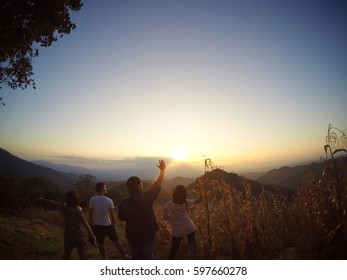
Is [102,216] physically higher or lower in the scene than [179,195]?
lower

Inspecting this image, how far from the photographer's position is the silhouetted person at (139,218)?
480 centimetres

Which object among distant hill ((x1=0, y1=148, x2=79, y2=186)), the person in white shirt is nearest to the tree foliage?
the person in white shirt

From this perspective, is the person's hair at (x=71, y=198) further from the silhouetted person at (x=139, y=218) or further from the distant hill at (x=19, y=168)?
the distant hill at (x=19, y=168)

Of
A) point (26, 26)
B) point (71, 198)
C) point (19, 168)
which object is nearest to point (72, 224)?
point (71, 198)

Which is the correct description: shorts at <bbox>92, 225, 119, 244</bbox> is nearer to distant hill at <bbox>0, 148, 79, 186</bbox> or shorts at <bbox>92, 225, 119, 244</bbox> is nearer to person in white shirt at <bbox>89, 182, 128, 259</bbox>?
person in white shirt at <bbox>89, 182, 128, 259</bbox>

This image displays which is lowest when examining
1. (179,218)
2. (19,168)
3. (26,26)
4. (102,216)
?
(19,168)

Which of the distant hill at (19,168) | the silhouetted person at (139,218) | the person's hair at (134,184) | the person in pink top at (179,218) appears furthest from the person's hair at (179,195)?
the distant hill at (19,168)

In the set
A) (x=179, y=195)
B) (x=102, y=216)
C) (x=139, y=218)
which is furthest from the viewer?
(x=102, y=216)

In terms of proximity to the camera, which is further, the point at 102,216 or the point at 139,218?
the point at 102,216

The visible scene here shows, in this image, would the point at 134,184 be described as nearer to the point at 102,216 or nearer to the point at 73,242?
the point at 73,242

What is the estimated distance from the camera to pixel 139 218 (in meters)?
4.80

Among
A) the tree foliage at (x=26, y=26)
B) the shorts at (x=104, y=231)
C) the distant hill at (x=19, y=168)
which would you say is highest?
the tree foliage at (x=26, y=26)

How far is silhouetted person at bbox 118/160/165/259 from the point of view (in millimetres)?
4801

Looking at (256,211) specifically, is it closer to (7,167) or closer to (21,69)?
(21,69)
